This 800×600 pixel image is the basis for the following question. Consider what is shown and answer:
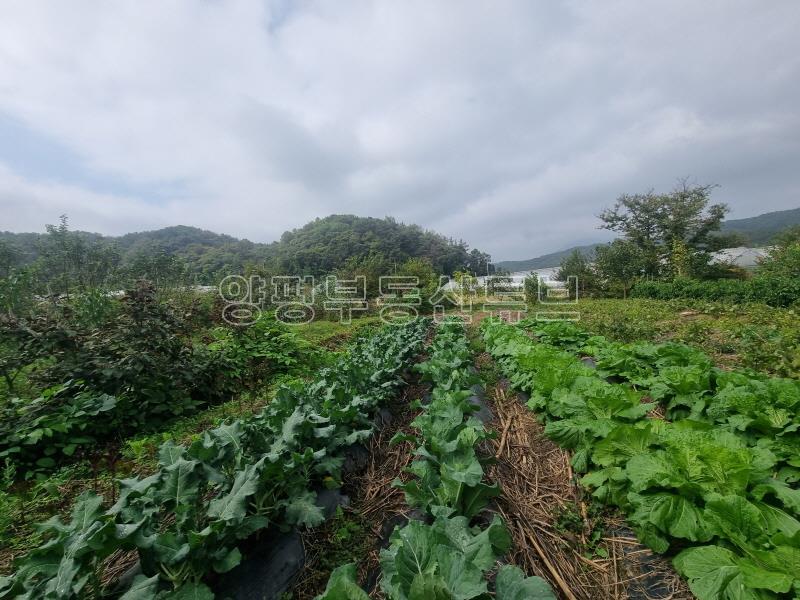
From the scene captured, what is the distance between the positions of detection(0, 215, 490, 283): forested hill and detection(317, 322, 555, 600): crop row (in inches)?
709

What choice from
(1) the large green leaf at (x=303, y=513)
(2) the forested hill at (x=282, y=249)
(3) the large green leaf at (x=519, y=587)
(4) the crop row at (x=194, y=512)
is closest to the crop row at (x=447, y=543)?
(3) the large green leaf at (x=519, y=587)

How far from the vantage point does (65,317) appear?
4.14 m

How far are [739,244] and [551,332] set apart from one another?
118 feet

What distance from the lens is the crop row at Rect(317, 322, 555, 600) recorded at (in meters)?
1.17

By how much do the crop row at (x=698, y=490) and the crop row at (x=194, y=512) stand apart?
180 centimetres

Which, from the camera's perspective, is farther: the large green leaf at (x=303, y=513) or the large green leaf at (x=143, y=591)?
the large green leaf at (x=303, y=513)

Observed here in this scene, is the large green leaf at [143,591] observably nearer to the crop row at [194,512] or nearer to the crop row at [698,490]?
the crop row at [194,512]

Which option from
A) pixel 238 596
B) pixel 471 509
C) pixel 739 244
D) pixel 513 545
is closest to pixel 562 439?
pixel 513 545

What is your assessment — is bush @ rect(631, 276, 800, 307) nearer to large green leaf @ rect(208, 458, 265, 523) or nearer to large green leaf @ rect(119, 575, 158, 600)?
large green leaf @ rect(208, 458, 265, 523)

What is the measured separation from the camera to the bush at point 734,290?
41.5 ft

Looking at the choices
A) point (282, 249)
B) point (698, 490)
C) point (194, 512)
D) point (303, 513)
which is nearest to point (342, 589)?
point (303, 513)

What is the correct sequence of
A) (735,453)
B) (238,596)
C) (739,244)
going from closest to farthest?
(238,596)
(735,453)
(739,244)

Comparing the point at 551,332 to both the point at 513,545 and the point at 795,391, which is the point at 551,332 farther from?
the point at 513,545

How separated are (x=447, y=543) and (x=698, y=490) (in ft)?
4.71
